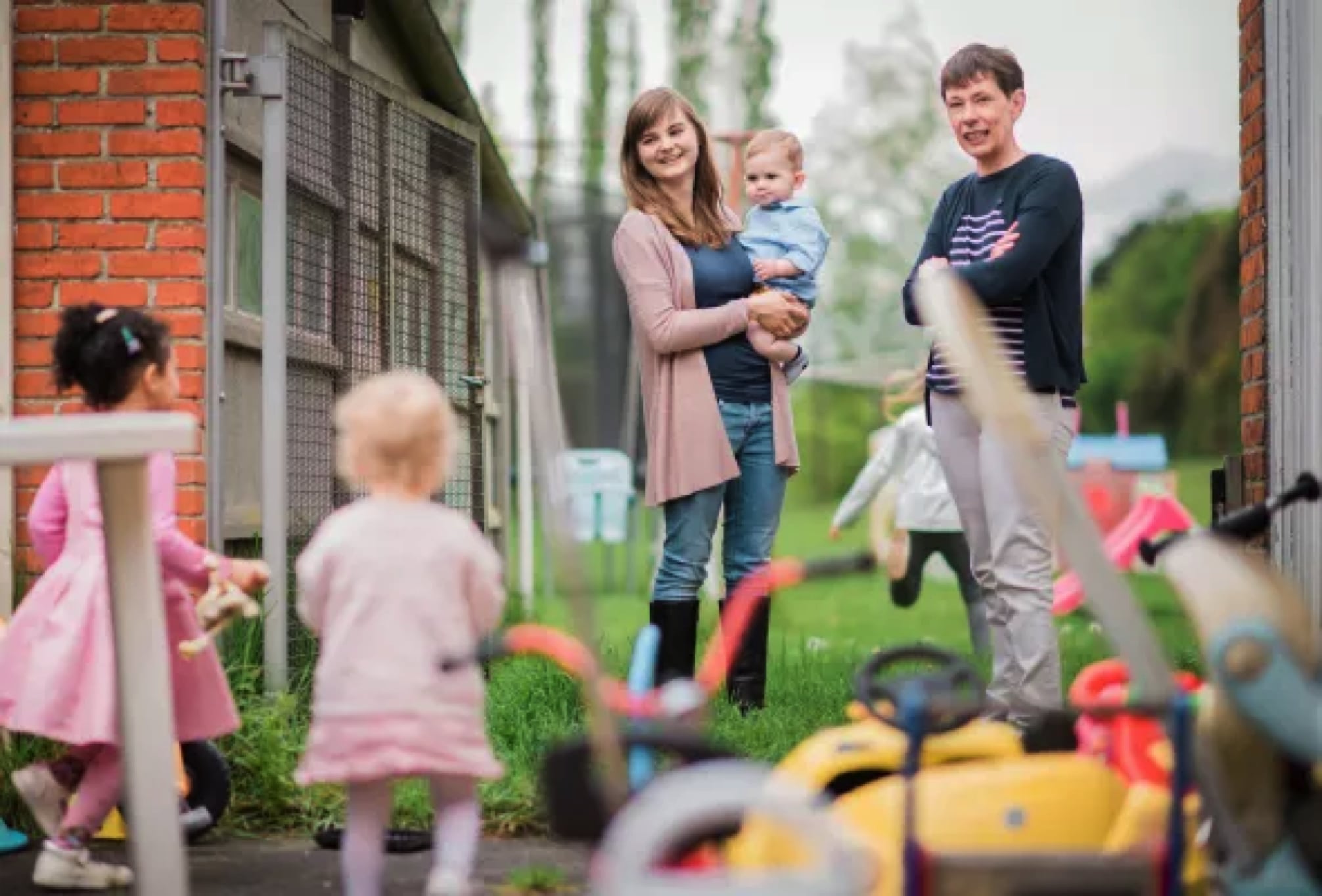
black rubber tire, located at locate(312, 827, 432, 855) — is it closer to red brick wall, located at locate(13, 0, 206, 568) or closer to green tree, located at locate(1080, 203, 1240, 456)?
red brick wall, located at locate(13, 0, 206, 568)

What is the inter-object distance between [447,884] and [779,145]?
2.86 m

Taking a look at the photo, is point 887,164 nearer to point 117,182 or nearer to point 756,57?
point 756,57

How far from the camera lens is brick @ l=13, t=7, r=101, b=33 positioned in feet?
16.4

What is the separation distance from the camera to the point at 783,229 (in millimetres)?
5211

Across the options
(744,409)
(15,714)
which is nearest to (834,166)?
(744,409)

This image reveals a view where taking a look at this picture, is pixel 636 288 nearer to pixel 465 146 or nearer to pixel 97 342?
pixel 97 342

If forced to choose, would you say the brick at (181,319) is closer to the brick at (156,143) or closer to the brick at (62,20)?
the brick at (156,143)

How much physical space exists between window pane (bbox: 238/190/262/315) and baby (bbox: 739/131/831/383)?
6.23 feet

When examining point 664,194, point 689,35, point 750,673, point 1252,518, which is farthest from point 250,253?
point 689,35

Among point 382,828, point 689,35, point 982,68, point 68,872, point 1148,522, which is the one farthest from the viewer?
point 689,35

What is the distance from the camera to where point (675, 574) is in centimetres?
505

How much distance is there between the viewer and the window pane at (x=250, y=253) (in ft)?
20.5

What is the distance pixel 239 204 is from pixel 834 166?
1867 centimetres

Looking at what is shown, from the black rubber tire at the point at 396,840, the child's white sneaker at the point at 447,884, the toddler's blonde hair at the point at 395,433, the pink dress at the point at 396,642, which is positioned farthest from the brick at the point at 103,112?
the child's white sneaker at the point at 447,884
